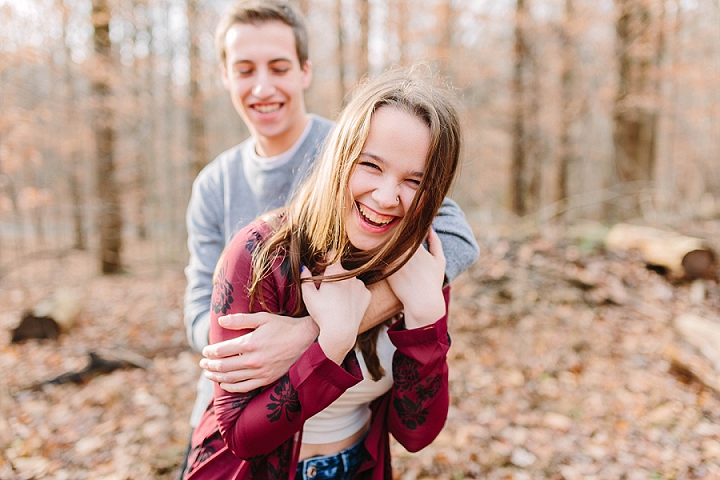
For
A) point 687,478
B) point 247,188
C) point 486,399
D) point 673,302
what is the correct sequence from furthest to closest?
1. point 673,302
2. point 486,399
3. point 687,478
4. point 247,188

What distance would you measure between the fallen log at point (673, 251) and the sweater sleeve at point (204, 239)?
6.00m

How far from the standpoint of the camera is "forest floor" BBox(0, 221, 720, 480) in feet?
10.5

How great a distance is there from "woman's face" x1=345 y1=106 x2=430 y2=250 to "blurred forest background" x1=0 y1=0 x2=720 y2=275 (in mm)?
5375

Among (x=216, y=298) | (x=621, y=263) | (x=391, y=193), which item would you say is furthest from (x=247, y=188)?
(x=621, y=263)

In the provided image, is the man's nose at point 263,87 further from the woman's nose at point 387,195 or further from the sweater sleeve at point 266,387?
the woman's nose at point 387,195

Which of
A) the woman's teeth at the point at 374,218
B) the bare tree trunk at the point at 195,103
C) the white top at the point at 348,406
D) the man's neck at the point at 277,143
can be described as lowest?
the white top at the point at 348,406

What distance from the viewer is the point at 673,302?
5.45m

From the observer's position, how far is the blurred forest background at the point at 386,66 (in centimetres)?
707

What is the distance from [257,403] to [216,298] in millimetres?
320

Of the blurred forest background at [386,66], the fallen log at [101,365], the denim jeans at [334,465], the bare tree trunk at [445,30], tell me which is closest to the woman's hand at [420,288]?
the denim jeans at [334,465]

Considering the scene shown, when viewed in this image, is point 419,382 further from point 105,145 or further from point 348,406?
point 105,145

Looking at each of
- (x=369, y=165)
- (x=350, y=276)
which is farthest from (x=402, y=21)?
(x=350, y=276)

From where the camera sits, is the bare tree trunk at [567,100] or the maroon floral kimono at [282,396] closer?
the maroon floral kimono at [282,396]

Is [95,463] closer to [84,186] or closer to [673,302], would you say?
[673,302]
